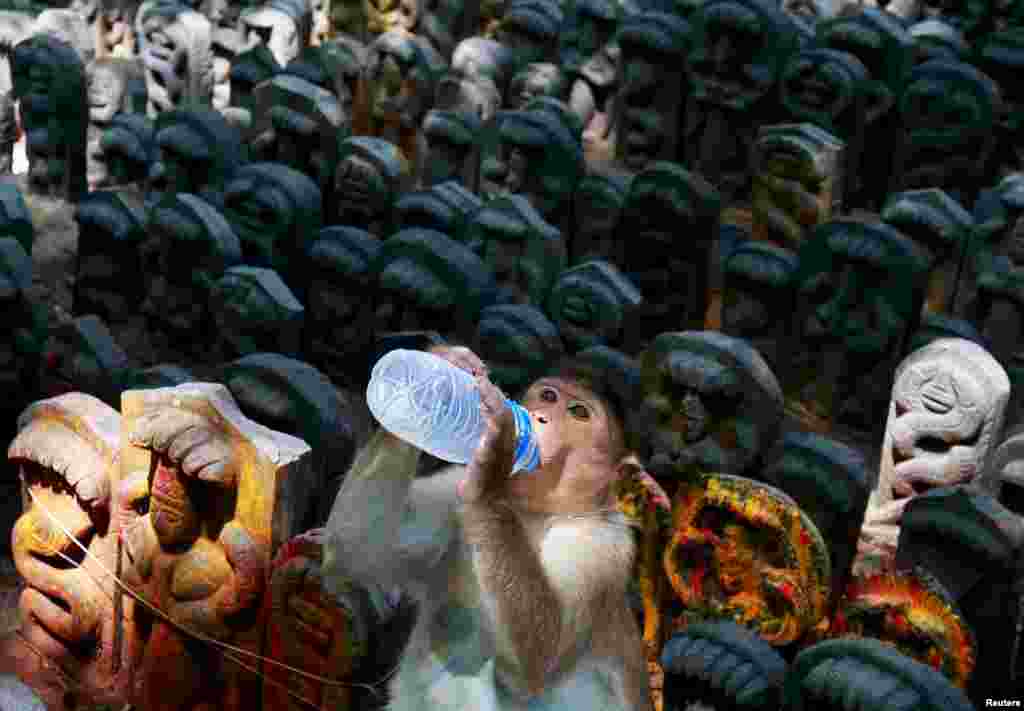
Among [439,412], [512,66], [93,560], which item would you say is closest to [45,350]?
[93,560]

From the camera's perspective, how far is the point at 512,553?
83.2 inches

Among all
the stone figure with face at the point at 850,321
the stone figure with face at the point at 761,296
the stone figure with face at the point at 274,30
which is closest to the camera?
the stone figure with face at the point at 850,321

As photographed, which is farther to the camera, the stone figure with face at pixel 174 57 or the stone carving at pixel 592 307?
the stone figure with face at pixel 174 57

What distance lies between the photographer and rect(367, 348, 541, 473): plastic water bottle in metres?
2.21

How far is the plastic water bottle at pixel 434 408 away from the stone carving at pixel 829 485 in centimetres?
175

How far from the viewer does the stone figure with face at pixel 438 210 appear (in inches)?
210

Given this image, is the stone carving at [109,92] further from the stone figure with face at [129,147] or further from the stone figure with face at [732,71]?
the stone figure with face at [732,71]

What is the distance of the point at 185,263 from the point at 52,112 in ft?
4.38

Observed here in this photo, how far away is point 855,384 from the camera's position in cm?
515

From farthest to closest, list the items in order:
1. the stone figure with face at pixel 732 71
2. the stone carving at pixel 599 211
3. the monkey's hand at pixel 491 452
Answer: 1. the stone figure with face at pixel 732 71
2. the stone carving at pixel 599 211
3. the monkey's hand at pixel 491 452

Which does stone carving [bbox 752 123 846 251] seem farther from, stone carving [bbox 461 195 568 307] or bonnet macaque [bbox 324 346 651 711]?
bonnet macaque [bbox 324 346 651 711]

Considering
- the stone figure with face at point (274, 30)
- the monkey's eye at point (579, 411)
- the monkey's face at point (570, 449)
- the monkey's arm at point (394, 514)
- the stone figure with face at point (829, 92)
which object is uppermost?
the monkey's eye at point (579, 411)

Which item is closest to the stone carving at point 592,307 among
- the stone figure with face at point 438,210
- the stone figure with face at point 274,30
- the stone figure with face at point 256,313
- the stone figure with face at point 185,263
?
the stone figure with face at point 438,210

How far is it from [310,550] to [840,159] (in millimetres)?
3185
